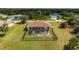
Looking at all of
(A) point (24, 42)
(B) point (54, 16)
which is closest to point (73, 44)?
(B) point (54, 16)

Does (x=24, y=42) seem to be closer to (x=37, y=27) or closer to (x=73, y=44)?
(x=37, y=27)

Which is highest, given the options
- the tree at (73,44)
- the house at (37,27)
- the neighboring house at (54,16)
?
the neighboring house at (54,16)

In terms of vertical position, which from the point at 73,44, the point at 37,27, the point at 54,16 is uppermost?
the point at 54,16

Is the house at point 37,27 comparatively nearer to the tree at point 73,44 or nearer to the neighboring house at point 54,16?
the neighboring house at point 54,16

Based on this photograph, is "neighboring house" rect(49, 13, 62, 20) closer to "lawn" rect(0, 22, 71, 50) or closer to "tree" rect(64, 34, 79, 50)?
"lawn" rect(0, 22, 71, 50)

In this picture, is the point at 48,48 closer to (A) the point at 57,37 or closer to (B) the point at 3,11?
(A) the point at 57,37

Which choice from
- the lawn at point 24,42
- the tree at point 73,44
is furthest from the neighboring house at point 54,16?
the tree at point 73,44

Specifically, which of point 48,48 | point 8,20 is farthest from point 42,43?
point 8,20
